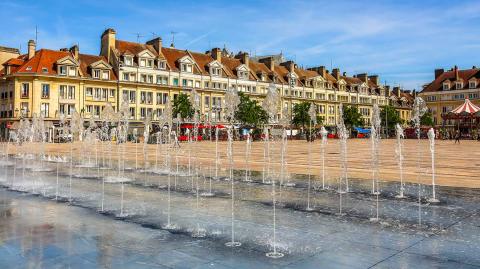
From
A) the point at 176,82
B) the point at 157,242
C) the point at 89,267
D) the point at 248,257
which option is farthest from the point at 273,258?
the point at 176,82

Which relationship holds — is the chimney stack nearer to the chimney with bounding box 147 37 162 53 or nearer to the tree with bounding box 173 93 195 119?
the chimney with bounding box 147 37 162 53

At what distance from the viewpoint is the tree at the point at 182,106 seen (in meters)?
61.4

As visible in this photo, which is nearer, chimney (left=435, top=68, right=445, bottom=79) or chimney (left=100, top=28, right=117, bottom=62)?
chimney (left=100, top=28, right=117, bottom=62)

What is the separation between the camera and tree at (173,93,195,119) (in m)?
61.4

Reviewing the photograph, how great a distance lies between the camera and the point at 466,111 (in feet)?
196

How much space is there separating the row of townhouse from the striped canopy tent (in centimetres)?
2944

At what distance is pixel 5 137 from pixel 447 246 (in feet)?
201

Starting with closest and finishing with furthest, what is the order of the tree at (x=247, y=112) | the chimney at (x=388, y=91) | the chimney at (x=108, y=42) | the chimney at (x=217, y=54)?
the chimney at (x=108, y=42) < the tree at (x=247, y=112) < the chimney at (x=217, y=54) < the chimney at (x=388, y=91)

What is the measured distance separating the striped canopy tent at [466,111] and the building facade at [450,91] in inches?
1197

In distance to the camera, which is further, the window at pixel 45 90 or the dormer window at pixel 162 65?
the dormer window at pixel 162 65

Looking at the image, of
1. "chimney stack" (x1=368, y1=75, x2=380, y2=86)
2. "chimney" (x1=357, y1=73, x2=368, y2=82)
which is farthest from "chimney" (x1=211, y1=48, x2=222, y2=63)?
"chimney stack" (x1=368, y1=75, x2=380, y2=86)

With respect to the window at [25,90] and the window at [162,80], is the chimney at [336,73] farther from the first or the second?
the window at [25,90]

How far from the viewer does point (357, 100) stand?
9938 cm

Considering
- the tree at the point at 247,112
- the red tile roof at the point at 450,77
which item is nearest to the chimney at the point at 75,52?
the tree at the point at 247,112
